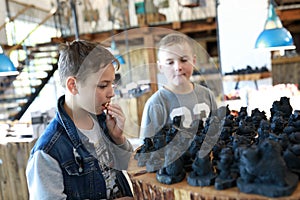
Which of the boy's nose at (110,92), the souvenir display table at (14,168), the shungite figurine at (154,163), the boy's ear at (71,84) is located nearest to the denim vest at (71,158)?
the boy's ear at (71,84)

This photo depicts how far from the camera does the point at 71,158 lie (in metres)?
1.28

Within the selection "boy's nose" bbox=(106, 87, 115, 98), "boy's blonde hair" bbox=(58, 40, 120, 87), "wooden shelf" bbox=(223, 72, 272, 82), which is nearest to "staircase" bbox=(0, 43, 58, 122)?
"wooden shelf" bbox=(223, 72, 272, 82)

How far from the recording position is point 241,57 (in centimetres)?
539

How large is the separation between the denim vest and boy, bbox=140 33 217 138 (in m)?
0.26

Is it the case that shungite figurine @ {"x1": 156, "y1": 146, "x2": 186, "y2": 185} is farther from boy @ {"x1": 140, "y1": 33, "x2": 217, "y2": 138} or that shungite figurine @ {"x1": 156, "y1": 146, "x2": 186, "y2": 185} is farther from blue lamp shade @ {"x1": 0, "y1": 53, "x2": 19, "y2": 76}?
blue lamp shade @ {"x1": 0, "y1": 53, "x2": 19, "y2": 76}

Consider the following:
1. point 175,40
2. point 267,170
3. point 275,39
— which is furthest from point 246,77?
point 267,170

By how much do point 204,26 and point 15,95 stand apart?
4.25 m

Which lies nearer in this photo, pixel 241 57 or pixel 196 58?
pixel 196 58

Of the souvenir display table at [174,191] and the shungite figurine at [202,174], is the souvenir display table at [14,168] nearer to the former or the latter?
the souvenir display table at [174,191]

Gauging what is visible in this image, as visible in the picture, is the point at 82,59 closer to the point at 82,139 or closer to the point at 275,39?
the point at 82,139

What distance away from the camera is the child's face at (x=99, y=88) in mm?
1214

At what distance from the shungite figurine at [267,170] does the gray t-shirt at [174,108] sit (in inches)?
20.2

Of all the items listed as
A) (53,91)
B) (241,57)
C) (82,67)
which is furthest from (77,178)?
(53,91)

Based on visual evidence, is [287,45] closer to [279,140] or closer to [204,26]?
[279,140]
